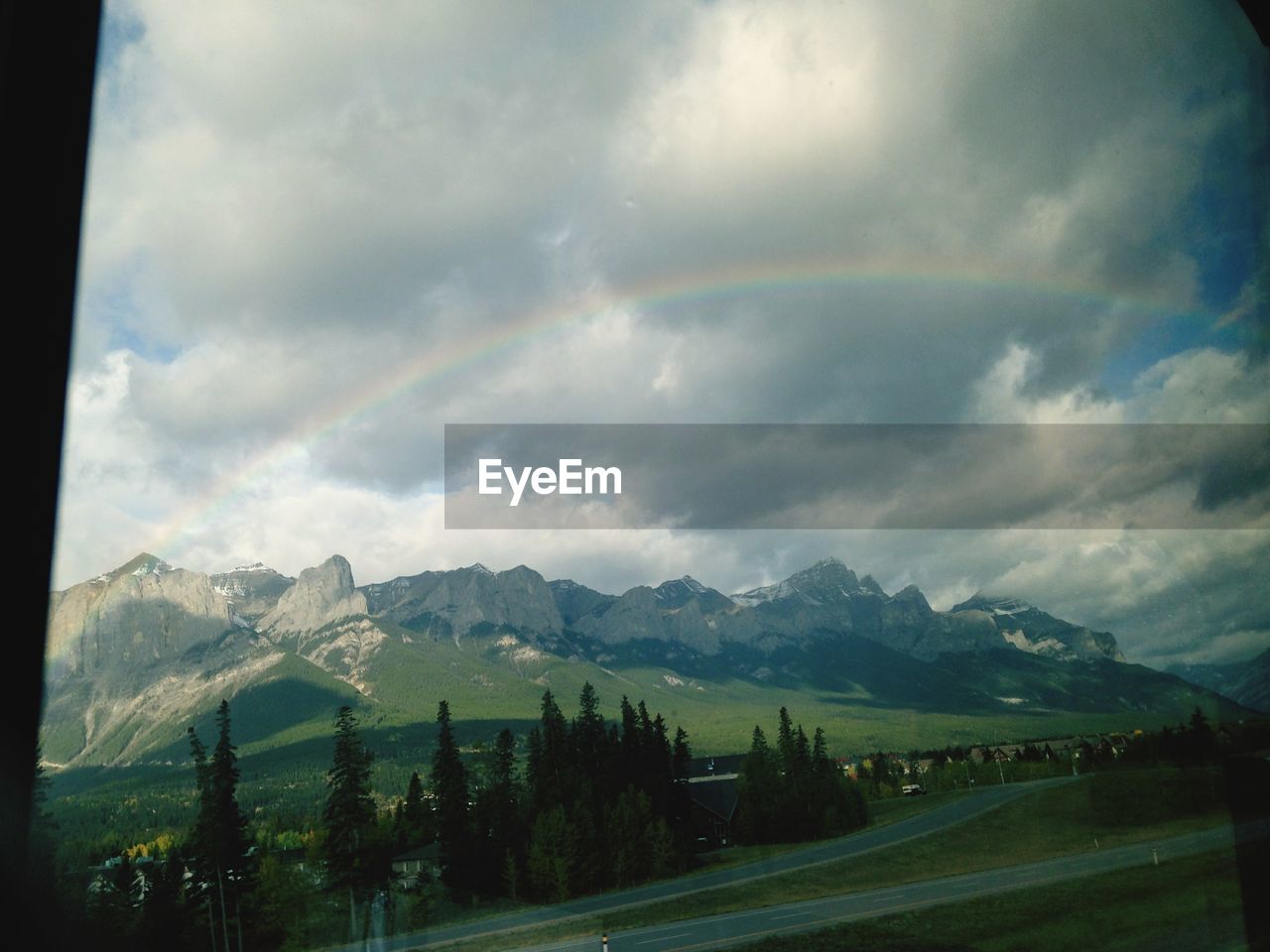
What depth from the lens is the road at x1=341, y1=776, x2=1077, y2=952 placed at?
38.7ft

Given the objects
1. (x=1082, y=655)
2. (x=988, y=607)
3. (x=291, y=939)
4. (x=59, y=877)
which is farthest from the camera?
(x=988, y=607)

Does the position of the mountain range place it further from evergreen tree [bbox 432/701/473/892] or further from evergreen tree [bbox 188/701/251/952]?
evergreen tree [bbox 432/701/473/892]

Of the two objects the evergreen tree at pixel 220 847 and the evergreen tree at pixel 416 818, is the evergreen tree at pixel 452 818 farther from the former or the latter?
the evergreen tree at pixel 220 847

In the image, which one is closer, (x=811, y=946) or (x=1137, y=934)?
(x=1137, y=934)

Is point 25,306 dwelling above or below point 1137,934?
above

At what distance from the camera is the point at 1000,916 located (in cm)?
995

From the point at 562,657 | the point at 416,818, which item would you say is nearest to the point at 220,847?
the point at 416,818

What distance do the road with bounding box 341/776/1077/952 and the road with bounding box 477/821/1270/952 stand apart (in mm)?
531

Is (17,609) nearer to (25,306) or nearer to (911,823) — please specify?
(25,306)

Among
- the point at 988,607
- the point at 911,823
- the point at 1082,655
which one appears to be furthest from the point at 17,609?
the point at 988,607

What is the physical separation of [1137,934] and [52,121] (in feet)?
38.4

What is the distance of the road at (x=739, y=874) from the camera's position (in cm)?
1178

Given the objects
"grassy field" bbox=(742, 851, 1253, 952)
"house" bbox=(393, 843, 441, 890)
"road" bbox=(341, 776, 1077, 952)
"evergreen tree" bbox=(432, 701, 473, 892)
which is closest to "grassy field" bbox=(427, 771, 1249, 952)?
"road" bbox=(341, 776, 1077, 952)

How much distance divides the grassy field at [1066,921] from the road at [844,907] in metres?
0.28
